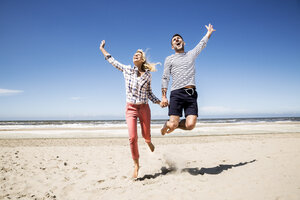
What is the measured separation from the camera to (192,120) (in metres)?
3.97

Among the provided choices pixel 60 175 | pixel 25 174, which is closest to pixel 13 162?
pixel 25 174

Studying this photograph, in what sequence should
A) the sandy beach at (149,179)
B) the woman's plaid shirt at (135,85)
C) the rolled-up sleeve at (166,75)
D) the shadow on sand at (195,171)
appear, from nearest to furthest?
1. the sandy beach at (149,179)
2. the woman's plaid shirt at (135,85)
3. the rolled-up sleeve at (166,75)
4. the shadow on sand at (195,171)

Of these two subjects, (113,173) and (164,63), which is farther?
(113,173)

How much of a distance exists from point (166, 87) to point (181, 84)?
1.06 ft

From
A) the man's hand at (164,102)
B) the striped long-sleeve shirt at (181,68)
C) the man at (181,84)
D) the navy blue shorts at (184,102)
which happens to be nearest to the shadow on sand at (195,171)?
the man at (181,84)

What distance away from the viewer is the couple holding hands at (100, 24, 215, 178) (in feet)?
13.0

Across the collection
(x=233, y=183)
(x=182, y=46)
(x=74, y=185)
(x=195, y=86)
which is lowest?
(x=74, y=185)

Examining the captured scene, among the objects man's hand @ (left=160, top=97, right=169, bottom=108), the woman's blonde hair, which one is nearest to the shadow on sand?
man's hand @ (left=160, top=97, right=169, bottom=108)

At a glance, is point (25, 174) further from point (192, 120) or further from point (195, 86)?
point (195, 86)

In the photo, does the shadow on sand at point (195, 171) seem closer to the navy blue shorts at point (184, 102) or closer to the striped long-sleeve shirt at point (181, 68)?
the navy blue shorts at point (184, 102)

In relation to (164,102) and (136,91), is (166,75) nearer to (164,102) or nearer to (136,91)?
(164,102)

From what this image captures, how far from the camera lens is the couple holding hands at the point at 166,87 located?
156 inches

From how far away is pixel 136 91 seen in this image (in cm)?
396

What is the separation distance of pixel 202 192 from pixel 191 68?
230cm
